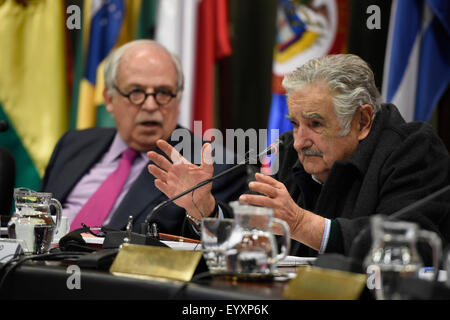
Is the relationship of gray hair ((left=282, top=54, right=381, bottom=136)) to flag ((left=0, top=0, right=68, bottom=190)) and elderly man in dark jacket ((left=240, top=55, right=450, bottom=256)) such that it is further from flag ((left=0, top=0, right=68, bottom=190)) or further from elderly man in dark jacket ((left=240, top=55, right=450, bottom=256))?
flag ((left=0, top=0, right=68, bottom=190))

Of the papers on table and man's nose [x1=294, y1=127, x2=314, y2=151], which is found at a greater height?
man's nose [x1=294, y1=127, x2=314, y2=151]

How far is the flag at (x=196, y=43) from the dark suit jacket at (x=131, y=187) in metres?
0.58

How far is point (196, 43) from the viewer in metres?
3.65

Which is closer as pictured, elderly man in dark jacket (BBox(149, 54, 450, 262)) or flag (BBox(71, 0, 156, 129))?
elderly man in dark jacket (BBox(149, 54, 450, 262))

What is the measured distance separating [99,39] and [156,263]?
8.76 ft

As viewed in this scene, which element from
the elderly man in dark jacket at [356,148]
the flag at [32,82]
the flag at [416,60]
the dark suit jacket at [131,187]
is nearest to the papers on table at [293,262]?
the elderly man in dark jacket at [356,148]

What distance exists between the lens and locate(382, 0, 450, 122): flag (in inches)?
123

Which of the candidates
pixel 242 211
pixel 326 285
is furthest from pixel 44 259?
pixel 326 285

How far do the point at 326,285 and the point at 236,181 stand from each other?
1.70 meters

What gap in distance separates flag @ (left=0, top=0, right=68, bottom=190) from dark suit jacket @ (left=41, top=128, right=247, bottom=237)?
606 millimetres

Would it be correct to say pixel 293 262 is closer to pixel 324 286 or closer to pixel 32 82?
pixel 324 286

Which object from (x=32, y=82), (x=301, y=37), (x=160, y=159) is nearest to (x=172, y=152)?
(x=160, y=159)

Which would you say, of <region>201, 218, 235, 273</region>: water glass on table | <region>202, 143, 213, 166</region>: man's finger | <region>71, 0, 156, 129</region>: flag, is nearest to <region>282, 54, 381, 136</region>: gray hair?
<region>202, 143, 213, 166</region>: man's finger

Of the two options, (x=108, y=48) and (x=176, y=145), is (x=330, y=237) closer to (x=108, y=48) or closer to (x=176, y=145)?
(x=176, y=145)
